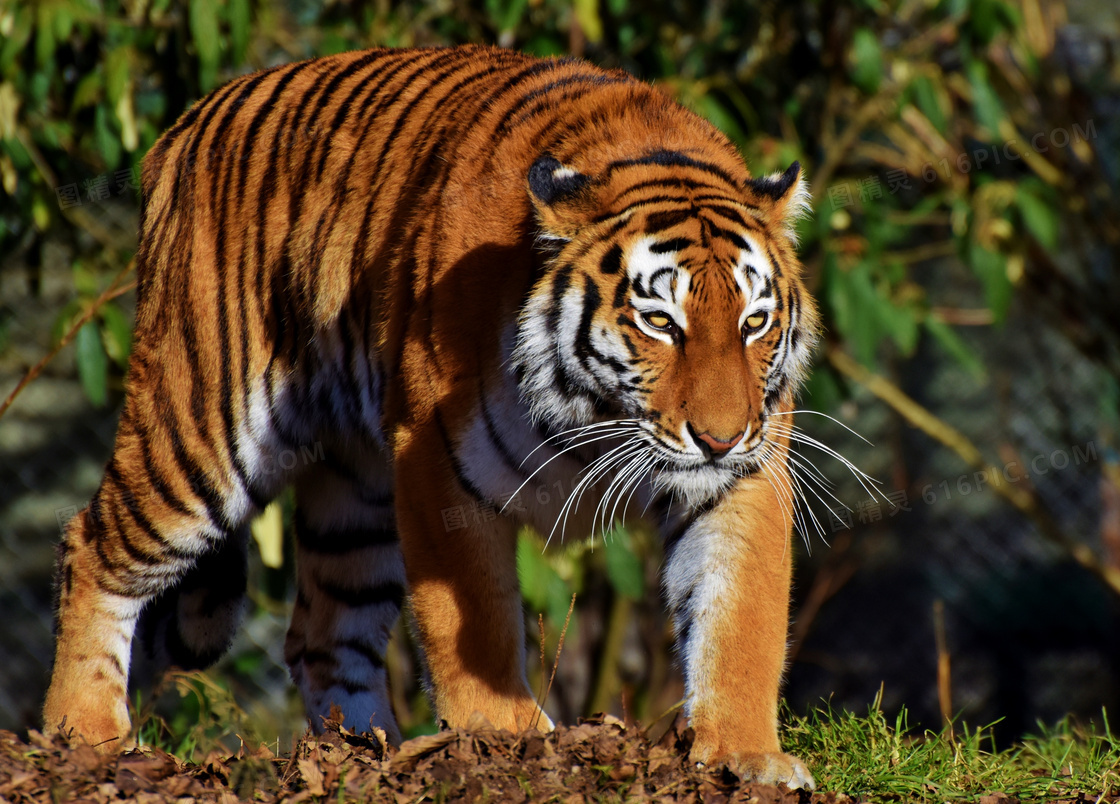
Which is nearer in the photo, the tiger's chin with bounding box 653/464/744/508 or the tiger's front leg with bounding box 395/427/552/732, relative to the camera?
the tiger's chin with bounding box 653/464/744/508

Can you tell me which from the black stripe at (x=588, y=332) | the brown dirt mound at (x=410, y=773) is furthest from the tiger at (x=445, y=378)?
the brown dirt mound at (x=410, y=773)

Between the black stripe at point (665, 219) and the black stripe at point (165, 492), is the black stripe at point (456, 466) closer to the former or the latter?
the black stripe at point (665, 219)

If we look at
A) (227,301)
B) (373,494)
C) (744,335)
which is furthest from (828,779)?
(227,301)

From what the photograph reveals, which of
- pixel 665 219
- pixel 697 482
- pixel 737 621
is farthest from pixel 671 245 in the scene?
pixel 737 621

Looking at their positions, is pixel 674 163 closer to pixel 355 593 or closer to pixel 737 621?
pixel 737 621

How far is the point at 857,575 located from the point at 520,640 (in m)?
3.54

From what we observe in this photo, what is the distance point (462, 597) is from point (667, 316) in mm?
609

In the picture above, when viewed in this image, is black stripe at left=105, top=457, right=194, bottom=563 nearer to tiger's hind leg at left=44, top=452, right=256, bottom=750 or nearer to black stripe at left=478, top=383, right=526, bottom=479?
tiger's hind leg at left=44, top=452, right=256, bottom=750

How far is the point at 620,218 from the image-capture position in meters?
2.12

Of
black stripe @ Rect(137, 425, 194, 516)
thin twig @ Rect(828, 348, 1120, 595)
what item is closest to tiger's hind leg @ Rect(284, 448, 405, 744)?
black stripe @ Rect(137, 425, 194, 516)

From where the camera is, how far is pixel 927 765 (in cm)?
209

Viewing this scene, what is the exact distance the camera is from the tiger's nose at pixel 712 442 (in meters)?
1.93

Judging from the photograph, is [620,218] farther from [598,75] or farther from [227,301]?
[227,301]

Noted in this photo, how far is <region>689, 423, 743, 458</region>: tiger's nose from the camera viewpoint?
1929 millimetres
